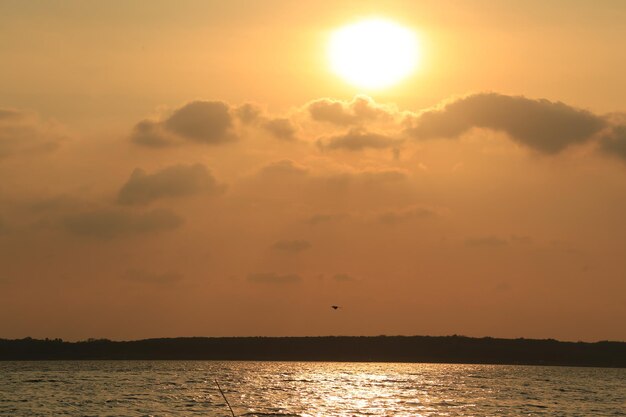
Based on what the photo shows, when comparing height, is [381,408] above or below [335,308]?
below

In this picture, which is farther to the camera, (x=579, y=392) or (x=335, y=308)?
(x=579, y=392)

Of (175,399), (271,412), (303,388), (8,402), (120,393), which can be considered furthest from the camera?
(303,388)

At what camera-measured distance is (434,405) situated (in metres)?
110

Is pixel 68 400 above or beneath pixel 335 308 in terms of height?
beneath

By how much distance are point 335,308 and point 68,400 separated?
34.5 m

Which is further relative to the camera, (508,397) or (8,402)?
(508,397)

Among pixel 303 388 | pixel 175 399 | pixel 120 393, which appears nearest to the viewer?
pixel 175 399

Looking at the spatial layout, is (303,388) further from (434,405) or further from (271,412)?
(271,412)

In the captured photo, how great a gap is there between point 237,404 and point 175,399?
9.98 metres

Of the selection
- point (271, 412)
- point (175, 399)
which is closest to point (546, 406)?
point (271, 412)

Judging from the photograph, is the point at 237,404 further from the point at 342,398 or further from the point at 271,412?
the point at 342,398

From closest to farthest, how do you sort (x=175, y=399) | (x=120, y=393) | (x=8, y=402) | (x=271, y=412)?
(x=271, y=412) → (x=8, y=402) → (x=175, y=399) → (x=120, y=393)

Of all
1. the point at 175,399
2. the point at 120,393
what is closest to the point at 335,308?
the point at 175,399

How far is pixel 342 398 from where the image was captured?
124m
